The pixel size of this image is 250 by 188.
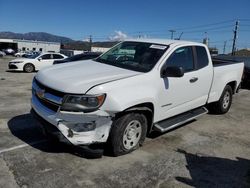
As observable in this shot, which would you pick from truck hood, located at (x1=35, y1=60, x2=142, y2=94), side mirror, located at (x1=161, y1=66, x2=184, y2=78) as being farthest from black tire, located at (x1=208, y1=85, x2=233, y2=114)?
truck hood, located at (x1=35, y1=60, x2=142, y2=94)

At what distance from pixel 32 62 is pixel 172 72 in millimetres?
16031

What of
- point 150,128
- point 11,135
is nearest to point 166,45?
point 150,128

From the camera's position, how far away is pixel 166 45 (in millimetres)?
5527

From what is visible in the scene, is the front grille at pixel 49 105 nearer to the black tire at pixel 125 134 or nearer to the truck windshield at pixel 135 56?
the black tire at pixel 125 134

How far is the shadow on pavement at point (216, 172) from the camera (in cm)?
409

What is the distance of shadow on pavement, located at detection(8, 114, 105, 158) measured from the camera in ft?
14.4

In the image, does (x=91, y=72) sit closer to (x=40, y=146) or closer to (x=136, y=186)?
(x=40, y=146)

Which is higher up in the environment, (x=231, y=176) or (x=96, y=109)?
(x=96, y=109)

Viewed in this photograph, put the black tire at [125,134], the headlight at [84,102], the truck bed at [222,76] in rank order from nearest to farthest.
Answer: the headlight at [84,102] < the black tire at [125,134] < the truck bed at [222,76]

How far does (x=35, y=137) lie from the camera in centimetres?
528

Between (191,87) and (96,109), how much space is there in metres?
2.44

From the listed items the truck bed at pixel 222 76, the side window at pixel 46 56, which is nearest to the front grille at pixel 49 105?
the truck bed at pixel 222 76

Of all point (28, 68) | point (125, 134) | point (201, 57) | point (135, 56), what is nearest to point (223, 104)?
point (201, 57)

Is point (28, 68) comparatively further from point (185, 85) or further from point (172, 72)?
point (172, 72)
